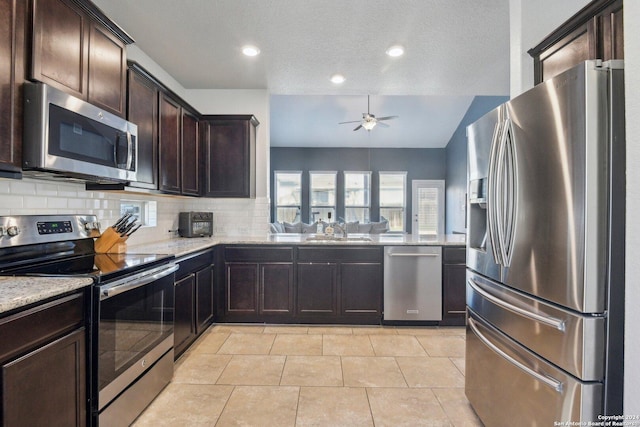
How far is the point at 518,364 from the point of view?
1.45m

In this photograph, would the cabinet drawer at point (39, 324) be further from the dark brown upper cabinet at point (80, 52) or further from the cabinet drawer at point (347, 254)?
the cabinet drawer at point (347, 254)

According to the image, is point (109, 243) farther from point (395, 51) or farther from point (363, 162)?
point (363, 162)

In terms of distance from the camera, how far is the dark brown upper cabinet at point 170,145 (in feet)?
9.61

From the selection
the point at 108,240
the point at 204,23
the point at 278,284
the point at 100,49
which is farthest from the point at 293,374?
the point at 204,23

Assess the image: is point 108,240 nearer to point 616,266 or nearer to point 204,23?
point 204,23

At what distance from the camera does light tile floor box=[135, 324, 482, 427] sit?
1.95 m

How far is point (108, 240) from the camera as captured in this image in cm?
230

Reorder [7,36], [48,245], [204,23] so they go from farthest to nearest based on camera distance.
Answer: [204,23] → [48,245] → [7,36]

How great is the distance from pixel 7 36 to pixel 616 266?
247 cm

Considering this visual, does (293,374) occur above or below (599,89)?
below

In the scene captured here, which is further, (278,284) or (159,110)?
(278,284)

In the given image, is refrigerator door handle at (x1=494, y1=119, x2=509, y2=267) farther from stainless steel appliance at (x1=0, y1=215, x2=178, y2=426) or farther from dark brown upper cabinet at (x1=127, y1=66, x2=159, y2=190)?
dark brown upper cabinet at (x1=127, y1=66, x2=159, y2=190)

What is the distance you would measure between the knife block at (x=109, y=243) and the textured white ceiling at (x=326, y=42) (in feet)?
5.41

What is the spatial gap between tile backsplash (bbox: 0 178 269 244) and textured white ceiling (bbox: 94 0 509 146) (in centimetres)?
135
